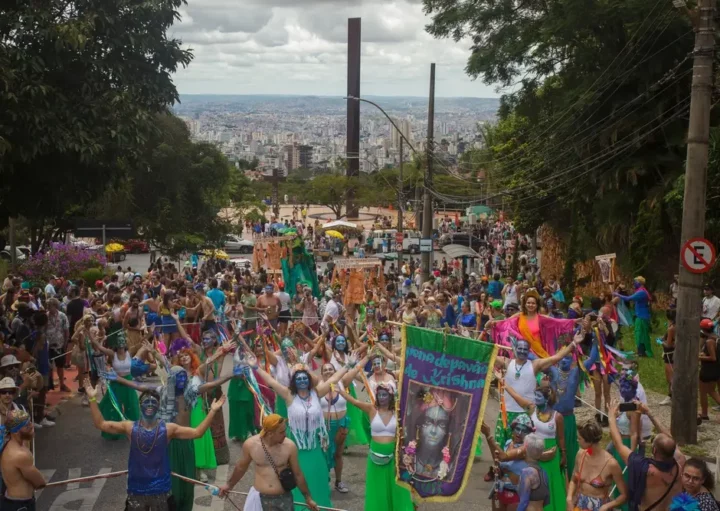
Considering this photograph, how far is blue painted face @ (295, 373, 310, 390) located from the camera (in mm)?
8922

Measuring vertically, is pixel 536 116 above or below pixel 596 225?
above

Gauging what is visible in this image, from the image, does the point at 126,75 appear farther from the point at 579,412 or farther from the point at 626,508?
the point at 626,508

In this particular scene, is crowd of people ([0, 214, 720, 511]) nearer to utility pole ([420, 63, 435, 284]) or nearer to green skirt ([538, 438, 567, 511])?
green skirt ([538, 438, 567, 511])

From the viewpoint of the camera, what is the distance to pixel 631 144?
24484 mm

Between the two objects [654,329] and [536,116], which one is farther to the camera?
[536,116]

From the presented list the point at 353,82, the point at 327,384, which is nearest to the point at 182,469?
the point at 327,384

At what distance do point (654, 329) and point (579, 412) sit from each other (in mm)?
7981

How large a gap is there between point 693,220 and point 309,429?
5.54m

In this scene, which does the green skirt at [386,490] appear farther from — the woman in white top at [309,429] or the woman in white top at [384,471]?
the woman in white top at [309,429]

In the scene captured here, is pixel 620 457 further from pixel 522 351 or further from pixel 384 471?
pixel 384 471

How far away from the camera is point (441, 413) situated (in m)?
8.94

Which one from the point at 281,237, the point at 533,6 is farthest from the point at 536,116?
the point at 281,237

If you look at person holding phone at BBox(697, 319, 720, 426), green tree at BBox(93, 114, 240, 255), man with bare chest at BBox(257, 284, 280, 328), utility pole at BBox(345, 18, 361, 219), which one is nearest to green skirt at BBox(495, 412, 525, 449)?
person holding phone at BBox(697, 319, 720, 426)

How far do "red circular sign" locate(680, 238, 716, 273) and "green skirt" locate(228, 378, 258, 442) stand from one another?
214 inches
